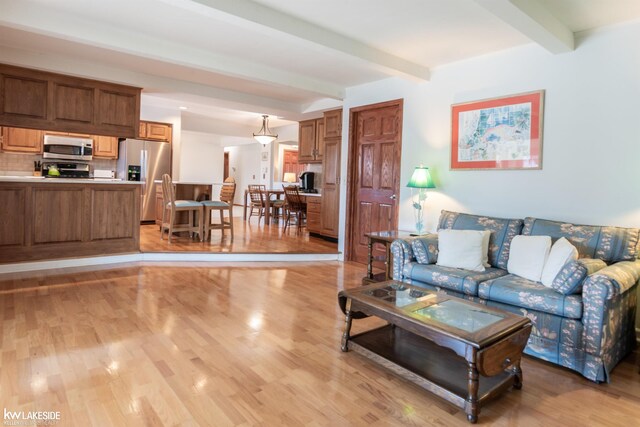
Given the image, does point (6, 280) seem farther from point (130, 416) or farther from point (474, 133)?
point (474, 133)

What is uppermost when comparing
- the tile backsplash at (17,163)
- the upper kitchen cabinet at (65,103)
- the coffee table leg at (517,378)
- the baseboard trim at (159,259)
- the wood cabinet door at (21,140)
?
the upper kitchen cabinet at (65,103)

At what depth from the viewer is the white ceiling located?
9.36ft

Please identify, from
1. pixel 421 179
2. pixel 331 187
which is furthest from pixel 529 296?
pixel 331 187

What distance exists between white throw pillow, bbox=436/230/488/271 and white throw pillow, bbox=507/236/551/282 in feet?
0.80

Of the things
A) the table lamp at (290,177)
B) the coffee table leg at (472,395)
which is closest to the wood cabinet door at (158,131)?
the table lamp at (290,177)

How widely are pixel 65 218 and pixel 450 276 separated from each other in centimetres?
428

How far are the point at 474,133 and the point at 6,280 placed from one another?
493 cm

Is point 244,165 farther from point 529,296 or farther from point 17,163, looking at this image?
point 529,296

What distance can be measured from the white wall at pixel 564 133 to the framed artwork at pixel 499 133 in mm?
74

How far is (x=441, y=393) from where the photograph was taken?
1.86 meters

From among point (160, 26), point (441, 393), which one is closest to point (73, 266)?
point (160, 26)

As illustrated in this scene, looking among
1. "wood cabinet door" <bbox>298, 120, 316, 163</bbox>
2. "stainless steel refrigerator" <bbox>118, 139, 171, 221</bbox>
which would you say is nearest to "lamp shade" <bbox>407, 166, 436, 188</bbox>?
"wood cabinet door" <bbox>298, 120, 316, 163</bbox>

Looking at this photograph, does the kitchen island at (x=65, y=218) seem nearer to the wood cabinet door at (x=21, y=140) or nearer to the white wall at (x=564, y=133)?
the wood cabinet door at (x=21, y=140)

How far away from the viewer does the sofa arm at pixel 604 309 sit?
2139 millimetres
